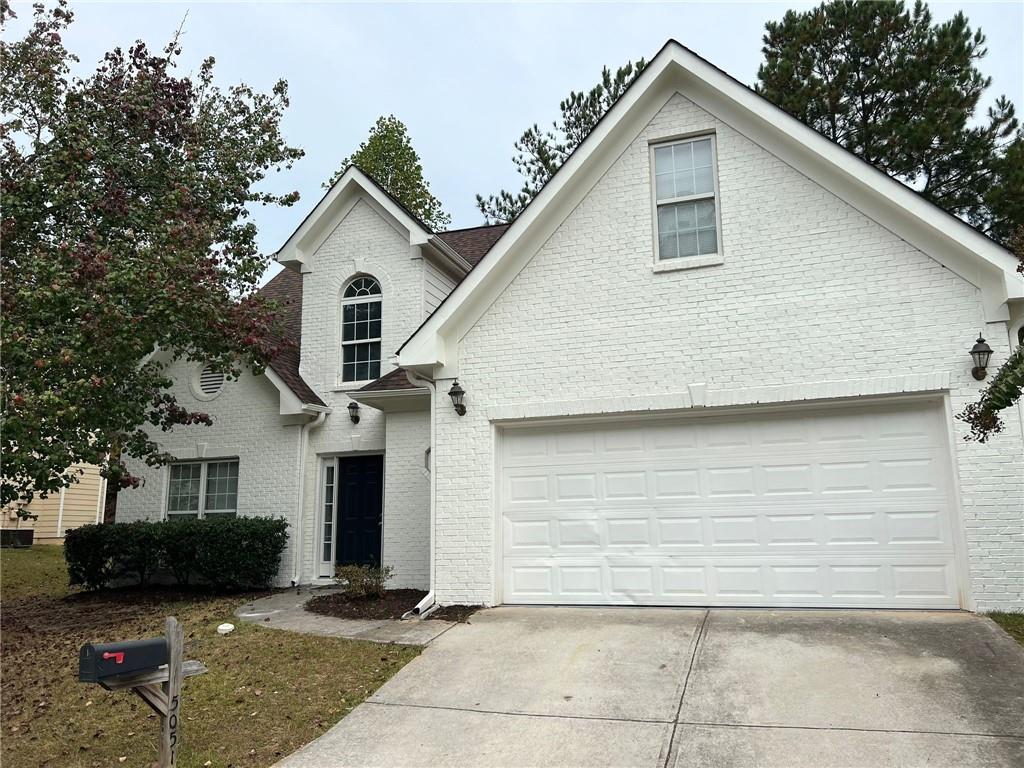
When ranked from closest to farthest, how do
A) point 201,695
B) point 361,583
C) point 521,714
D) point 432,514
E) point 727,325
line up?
1. point 521,714
2. point 201,695
3. point 727,325
4. point 432,514
5. point 361,583

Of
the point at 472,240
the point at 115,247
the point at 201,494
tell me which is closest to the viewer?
the point at 115,247

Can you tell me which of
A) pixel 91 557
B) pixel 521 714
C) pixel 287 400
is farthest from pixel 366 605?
pixel 91 557

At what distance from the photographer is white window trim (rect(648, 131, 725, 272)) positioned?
920 centimetres

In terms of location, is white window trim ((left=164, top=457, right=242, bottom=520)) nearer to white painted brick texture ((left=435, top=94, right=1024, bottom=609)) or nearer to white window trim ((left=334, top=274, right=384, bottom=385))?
white window trim ((left=334, top=274, right=384, bottom=385))

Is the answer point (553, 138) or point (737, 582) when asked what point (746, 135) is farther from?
point (553, 138)

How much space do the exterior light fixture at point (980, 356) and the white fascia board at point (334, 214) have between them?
9025 mm

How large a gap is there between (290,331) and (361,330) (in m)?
2.07

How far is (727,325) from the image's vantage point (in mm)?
8930

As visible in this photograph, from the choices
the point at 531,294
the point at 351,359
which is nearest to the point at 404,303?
the point at 351,359

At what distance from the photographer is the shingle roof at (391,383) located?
11.7m

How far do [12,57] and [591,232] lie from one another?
33.0 ft

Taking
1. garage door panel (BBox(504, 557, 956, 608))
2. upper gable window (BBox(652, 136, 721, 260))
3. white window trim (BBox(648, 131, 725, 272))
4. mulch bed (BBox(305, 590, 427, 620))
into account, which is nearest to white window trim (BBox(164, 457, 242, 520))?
mulch bed (BBox(305, 590, 427, 620))

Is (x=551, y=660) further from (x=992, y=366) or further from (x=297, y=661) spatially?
(x=992, y=366)

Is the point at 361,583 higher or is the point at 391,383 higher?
the point at 391,383
